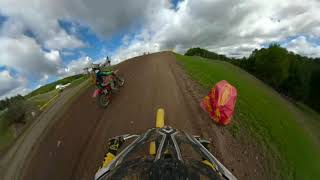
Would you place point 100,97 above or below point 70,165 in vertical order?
above

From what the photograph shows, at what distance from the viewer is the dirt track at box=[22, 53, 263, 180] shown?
37.3ft

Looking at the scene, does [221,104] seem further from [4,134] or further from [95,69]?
[4,134]

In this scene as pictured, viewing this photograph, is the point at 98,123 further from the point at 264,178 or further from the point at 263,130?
the point at 263,130

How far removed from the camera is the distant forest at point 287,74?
66.9 m

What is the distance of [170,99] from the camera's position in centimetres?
1472

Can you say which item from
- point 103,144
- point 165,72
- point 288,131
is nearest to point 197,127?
point 103,144

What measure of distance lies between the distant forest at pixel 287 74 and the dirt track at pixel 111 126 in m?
56.6

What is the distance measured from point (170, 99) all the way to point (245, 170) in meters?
4.68

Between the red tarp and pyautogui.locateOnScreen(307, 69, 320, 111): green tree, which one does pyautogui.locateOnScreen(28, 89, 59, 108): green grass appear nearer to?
the red tarp

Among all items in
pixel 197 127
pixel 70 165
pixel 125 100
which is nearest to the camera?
pixel 70 165

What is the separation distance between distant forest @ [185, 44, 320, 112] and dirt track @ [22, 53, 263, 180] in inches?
2228

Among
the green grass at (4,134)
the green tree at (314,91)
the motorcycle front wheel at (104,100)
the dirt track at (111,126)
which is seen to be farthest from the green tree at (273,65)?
the motorcycle front wheel at (104,100)

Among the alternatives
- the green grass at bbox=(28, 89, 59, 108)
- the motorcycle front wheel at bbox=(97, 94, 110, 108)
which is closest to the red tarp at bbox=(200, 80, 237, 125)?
the motorcycle front wheel at bbox=(97, 94, 110, 108)

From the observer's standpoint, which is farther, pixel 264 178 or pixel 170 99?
pixel 170 99
